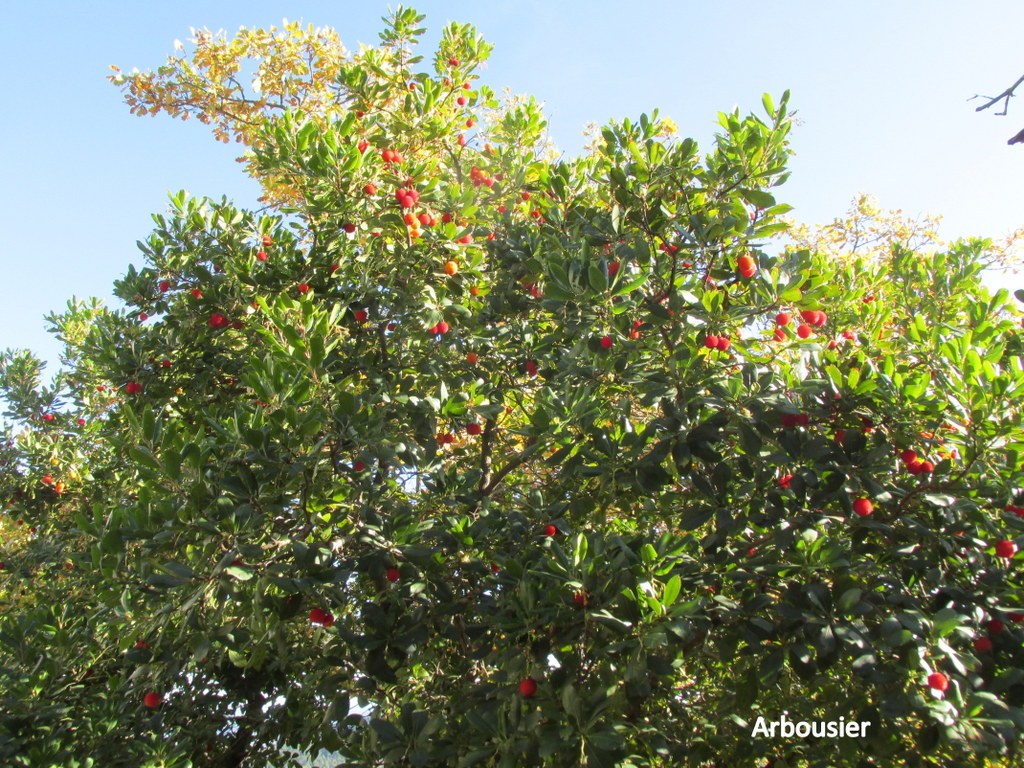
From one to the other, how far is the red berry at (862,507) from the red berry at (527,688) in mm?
1795

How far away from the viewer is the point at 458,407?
430 cm

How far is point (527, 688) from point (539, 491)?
49.1 inches

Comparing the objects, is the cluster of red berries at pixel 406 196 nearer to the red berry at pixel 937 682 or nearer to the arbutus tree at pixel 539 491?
the arbutus tree at pixel 539 491

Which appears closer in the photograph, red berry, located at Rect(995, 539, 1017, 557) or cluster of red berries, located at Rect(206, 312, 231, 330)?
red berry, located at Rect(995, 539, 1017, 557)

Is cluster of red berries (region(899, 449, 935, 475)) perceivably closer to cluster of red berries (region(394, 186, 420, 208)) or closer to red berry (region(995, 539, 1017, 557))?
red berry (region(995, 539, 1017, 557))

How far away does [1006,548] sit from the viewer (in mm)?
3004

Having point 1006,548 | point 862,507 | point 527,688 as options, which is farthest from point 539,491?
point 1006,548

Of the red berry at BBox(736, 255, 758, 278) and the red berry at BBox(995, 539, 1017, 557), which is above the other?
the red berry at BBox(736, 255, 758, 278)

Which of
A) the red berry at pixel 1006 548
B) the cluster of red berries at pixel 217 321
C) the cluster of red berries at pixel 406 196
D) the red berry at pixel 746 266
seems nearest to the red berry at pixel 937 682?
the red berry at pixel 1006 548

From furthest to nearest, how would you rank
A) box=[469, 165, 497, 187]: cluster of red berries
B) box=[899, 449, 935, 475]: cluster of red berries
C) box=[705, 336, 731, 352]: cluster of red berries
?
box=[469, 165, 497, 187]: cluster of red berries, box=[705, 336, 731, 352]: cluster of red berries, box=[899, 449, 935, 475]: cluster of red berries

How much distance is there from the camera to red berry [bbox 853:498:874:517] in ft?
10.7

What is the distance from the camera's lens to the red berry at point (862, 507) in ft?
10.7

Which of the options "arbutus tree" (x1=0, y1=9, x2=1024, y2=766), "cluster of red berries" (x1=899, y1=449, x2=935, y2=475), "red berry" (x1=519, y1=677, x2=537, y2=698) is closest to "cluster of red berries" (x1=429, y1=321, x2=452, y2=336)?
"arbutus tree" (x1=0, y1=9, x2=1024, y2=766)

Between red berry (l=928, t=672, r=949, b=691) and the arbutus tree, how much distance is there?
0.04ft
